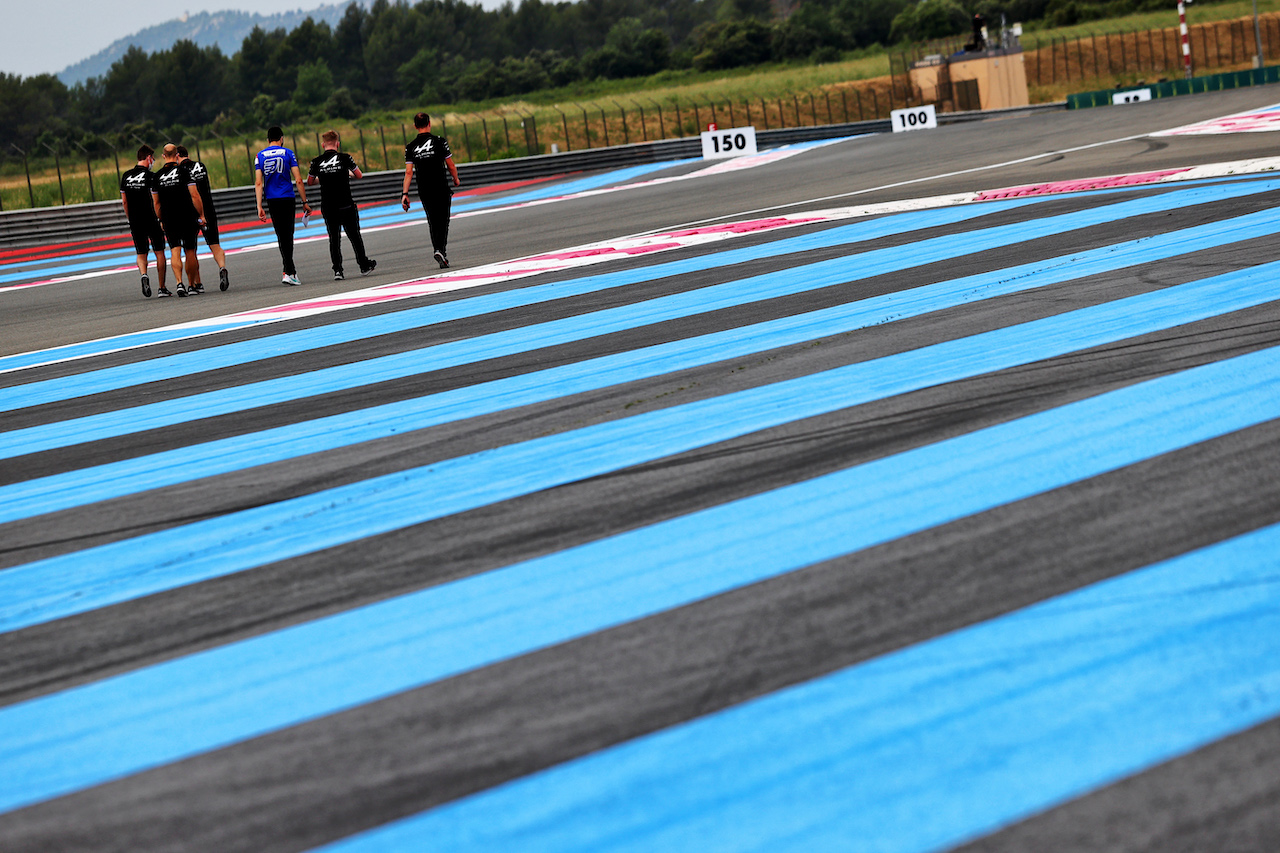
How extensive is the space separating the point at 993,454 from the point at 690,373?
2.33 metres

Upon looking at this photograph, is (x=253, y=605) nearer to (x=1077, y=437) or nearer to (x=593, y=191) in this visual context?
(x=1077, y=437)

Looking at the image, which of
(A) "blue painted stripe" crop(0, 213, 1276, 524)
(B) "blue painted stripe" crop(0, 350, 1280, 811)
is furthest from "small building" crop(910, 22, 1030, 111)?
(B) "blue painted stripe" crop(0, 350, 1280, 811)

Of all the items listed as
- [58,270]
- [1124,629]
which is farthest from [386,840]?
[58,270]

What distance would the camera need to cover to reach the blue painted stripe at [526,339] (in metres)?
7.13

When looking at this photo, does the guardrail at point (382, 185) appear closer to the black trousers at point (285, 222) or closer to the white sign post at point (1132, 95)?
the white sign post at point (1132, 95)

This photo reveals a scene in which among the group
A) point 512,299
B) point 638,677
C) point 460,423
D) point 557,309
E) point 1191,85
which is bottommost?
point 638,677

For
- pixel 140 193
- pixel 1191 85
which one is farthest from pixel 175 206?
pixel 1191 85

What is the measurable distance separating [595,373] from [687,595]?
3398 millimetres

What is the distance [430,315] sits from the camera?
32.4 feet

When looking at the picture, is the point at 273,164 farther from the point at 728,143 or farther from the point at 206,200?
the point at 728,143

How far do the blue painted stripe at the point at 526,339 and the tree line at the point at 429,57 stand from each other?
76.4m

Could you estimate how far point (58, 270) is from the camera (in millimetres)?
21719

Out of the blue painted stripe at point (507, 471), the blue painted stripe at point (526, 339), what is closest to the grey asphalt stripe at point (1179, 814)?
the blue painted stripe at point (507, 471)

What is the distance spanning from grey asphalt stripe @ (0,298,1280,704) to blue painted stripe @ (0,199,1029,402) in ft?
12.0
